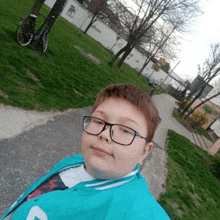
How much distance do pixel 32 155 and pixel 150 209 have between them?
236 cm

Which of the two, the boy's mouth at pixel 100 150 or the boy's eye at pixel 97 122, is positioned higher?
the boy's eye at pixel 97 122

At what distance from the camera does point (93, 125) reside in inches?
46.4

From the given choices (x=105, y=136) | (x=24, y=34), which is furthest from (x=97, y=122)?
(x=24, y=34)

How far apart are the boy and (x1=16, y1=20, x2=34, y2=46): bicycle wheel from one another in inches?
265

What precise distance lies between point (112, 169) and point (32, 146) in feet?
7.80

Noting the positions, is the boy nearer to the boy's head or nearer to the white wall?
the boy's head

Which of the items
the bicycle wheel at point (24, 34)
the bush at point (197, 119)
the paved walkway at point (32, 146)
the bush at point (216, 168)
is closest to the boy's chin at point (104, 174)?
the paved walkway at point (32, 146)

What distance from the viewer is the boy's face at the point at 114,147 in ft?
3.42

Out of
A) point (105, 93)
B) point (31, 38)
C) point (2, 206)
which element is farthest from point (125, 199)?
point (31, 38)

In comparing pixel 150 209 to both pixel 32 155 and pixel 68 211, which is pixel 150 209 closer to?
pixel 68 211

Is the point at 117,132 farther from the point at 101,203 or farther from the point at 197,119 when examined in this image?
the point at 197,119

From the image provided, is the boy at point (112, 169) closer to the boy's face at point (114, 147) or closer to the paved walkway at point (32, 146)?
the boy's face at point (114, 147)

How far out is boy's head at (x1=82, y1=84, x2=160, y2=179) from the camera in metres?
1.05

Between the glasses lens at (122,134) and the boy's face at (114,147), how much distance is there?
2cm
